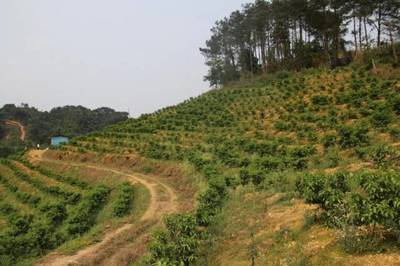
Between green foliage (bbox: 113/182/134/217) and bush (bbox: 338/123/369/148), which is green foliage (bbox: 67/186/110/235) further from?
bush (bbox: 338/123/369/148)

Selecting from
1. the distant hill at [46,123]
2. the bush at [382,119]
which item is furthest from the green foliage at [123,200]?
the distant hill at [46,123]

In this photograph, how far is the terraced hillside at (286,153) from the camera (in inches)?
334

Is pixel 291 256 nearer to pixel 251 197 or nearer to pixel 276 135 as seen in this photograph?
pixel 251 197

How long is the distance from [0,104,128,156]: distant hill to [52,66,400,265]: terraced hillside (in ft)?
112

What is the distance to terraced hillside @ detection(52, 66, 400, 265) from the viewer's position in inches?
334

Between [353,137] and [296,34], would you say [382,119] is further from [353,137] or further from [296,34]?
[296,34]

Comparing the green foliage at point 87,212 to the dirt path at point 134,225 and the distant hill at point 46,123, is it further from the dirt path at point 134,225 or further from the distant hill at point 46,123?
the distant hill at point 46,123

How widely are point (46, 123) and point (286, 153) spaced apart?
7886 centimetres

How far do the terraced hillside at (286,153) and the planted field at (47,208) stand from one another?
15.6ft

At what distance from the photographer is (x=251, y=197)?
15625 millimetres

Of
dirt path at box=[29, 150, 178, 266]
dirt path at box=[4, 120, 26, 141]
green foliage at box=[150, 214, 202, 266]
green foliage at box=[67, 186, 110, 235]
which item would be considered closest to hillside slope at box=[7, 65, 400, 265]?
green foliage at box=[150, 214, 202, 266]

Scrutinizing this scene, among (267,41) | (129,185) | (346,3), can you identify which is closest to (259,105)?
(346,3)

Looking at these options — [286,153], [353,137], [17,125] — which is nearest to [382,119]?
[353,137]

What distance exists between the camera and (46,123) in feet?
294
